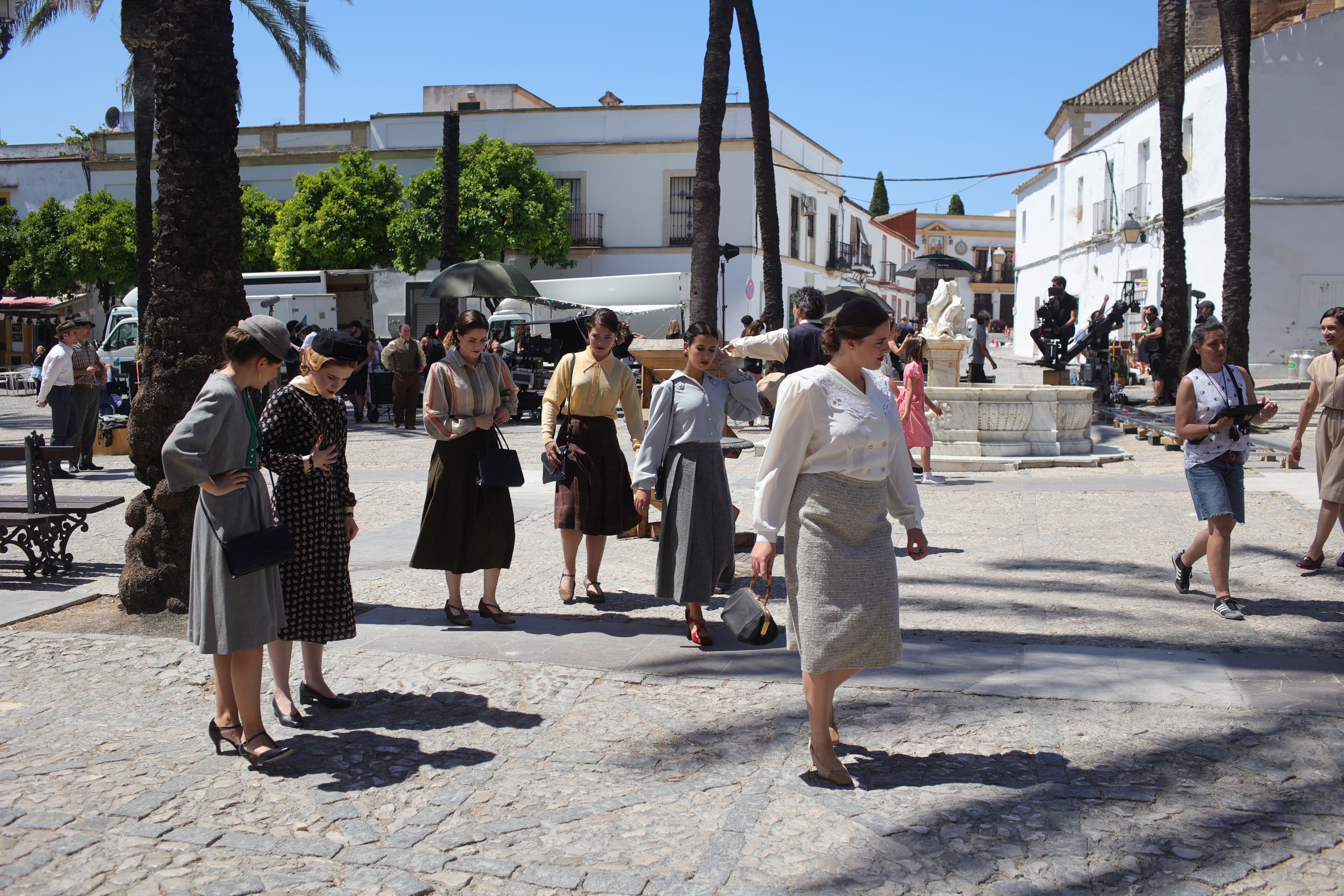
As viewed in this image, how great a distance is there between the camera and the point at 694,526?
5.50 meters

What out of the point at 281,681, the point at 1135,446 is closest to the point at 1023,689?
the point at 281,681

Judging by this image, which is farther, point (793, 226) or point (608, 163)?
point (793, 226)

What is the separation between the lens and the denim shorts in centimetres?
611

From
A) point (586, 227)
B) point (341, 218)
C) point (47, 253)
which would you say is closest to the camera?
point (341, 218)

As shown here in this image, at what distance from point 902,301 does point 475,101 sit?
34.3m

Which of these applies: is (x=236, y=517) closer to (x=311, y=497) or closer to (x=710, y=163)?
(x=311, y=497)

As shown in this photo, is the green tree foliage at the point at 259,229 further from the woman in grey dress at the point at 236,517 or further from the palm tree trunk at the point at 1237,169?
the woman in grey dress at the point at 236,517

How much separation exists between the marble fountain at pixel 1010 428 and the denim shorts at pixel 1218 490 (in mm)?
6429

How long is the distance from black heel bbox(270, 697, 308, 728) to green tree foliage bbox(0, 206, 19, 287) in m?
39.8

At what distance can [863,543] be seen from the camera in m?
3.83

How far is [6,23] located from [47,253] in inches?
1075

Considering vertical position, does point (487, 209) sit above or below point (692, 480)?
above

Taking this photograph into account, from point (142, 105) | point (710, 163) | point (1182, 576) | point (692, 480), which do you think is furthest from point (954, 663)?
point (142, 105)

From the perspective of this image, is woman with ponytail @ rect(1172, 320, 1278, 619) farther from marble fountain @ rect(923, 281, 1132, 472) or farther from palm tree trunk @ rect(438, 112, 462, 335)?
palm tree trunk @ rect(438, 112, 462, 335)
